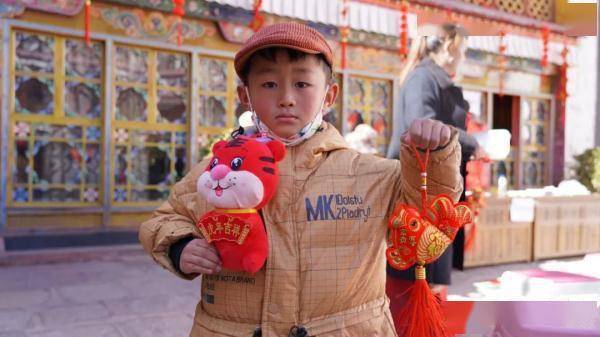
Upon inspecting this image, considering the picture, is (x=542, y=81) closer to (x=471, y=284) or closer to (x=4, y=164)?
(x=471, y=284)

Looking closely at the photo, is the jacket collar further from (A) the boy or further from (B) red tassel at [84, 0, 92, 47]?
(B) red tassel at [84, 0, 92, 47]

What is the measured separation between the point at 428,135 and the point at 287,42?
1.43 ft

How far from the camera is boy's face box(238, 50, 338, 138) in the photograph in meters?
1.44

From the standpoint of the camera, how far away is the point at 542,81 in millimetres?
10945

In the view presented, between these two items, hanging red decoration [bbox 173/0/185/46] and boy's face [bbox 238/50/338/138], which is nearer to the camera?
boy's face [bbox 238/50/338/138]

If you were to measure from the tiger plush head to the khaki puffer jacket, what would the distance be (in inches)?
4.0

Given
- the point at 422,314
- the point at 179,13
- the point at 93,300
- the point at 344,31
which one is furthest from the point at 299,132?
the point at 344,31

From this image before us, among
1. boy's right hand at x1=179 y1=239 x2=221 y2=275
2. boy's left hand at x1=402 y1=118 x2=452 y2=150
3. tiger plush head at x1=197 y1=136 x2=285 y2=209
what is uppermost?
boy's left hand at x1=402 y1=118 x2=452 y2=150

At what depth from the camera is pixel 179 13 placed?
6473 millimetres

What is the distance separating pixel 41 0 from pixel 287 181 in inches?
231

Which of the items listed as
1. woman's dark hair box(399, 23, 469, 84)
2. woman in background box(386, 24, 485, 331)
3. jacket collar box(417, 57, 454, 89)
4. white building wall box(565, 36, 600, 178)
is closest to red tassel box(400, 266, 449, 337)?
woman in background box(386, 24, 485, 331)

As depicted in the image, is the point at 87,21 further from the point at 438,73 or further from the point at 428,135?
the point at 428,135

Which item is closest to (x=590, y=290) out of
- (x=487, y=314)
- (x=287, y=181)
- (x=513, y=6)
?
(x=487, y=314)

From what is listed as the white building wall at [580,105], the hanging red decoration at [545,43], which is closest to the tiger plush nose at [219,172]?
the hanging red decoration at [545,43]
